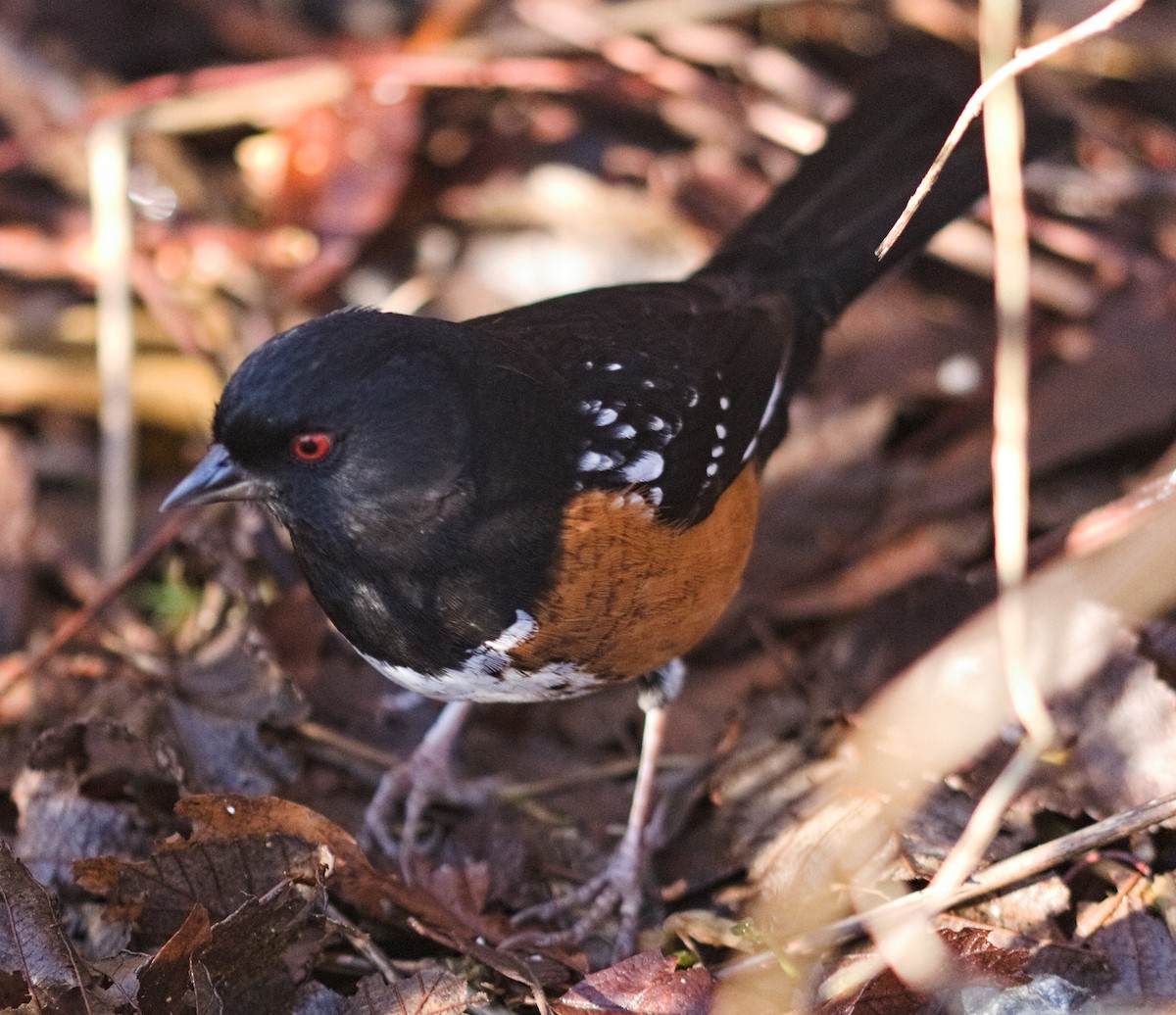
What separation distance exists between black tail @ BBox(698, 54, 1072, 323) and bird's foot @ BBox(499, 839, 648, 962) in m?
1.24

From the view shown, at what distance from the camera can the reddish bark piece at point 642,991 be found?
2.07m

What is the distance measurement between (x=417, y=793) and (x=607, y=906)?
450 millimetres

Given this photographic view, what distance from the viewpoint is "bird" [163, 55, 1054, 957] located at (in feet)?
6.80

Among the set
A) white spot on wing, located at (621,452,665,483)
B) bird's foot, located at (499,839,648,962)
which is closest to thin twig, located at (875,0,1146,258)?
white spot on wing, located at (621,452,665,483)

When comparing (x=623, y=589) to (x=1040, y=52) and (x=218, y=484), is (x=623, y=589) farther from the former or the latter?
(x=1040, y=52)

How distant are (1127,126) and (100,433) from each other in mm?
2983

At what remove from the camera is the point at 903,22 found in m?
3.85

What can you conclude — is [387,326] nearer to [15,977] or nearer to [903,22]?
[15,977]

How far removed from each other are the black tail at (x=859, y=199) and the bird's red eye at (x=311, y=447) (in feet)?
3.82

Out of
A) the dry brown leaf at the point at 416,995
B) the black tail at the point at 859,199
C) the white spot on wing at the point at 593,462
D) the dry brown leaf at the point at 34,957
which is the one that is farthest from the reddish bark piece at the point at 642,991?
the black tail at the point at 859,199

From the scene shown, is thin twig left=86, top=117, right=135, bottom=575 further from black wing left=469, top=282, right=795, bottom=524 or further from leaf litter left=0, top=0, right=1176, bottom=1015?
black wing left=469, top=282, right=795, bottom=524

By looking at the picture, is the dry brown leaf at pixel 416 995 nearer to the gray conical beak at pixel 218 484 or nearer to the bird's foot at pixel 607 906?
the bird's foot at pixel 607 906

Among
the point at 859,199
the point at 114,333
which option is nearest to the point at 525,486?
the point at 859,199

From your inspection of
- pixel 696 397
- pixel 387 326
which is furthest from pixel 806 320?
pixel 387 326
